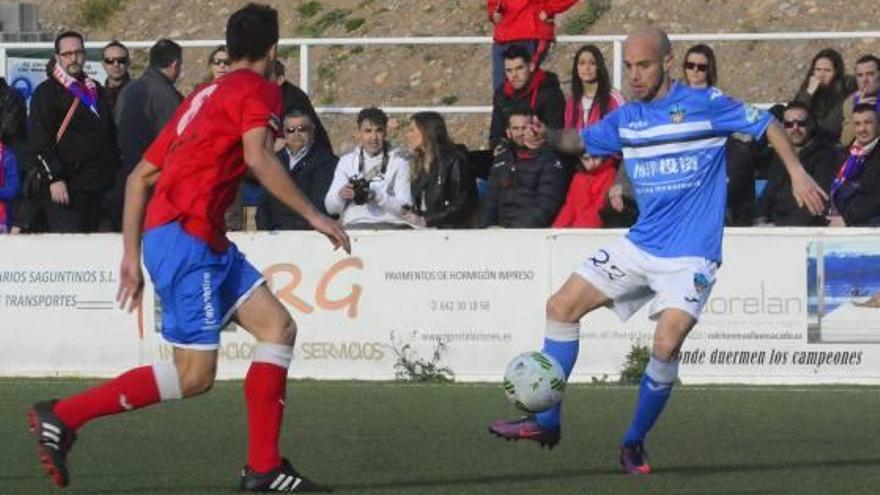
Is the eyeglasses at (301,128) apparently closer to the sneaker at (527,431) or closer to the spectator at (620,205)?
the spectator at (620,205)

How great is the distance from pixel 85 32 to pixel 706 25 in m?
12.3

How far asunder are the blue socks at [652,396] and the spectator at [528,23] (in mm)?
7978

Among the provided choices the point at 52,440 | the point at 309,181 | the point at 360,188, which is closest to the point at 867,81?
the point at 360,188

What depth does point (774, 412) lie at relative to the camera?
1331 centimetres

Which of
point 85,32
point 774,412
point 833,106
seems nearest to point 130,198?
point 774,412

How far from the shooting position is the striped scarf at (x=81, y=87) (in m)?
17.5

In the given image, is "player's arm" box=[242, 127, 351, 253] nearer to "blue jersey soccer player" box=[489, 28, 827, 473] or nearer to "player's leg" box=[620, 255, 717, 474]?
"blue jersey soccer player" box=[489, 28, 827, 473]

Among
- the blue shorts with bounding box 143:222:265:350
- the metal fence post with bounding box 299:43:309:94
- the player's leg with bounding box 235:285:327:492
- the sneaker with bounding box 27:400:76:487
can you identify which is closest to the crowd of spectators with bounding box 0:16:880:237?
the metal fence post with bounding box 299:43:309:94

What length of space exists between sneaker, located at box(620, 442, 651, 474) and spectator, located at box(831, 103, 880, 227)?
633 cm

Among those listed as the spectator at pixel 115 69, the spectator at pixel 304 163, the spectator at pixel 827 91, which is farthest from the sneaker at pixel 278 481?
the spectator at pixel 115 69

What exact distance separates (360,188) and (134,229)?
308 inches

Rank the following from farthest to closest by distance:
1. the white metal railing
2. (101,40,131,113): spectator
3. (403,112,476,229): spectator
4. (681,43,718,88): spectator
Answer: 1. (101,40,131,113): spectator
2. the white metal railing
3. (403,112,476,229): spectator
4. (681,43,718,88): spectator

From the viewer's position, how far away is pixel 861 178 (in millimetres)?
16078

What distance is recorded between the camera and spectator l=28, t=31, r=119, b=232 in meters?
17.5
